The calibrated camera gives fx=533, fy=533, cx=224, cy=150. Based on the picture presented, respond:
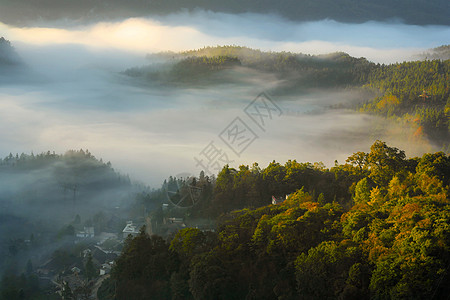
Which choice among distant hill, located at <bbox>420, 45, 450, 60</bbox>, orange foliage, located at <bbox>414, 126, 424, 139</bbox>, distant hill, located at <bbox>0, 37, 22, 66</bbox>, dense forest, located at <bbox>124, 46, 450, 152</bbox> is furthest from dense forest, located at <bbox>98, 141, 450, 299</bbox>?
distant hill, located at <bbox>0, 37, 22, 66</bbox>

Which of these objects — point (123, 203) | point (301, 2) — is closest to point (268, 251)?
point (123, 203)

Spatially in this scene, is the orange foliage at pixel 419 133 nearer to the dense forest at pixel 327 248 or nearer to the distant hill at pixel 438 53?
the distant hill at pixel 438 53

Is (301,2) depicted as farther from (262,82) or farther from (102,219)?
(102,219)

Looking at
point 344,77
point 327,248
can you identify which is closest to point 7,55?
point 344,77

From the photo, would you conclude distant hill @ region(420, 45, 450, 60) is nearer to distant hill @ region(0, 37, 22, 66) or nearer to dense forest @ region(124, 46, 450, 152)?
dense forest @ region(124, 46, 450, 152)

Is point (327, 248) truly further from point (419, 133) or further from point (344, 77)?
point (344, 77)

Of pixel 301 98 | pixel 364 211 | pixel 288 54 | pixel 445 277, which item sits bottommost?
pixel 445 277
